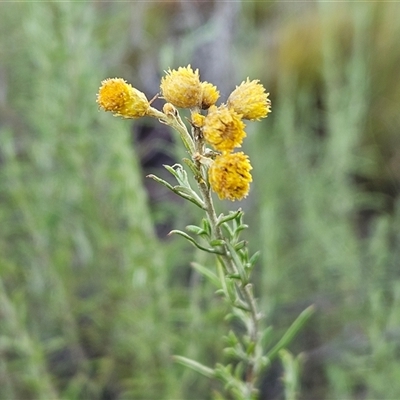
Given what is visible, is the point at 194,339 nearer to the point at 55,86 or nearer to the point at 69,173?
the point at 69,173

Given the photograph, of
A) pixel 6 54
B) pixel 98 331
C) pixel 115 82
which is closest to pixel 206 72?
pixel 6 54

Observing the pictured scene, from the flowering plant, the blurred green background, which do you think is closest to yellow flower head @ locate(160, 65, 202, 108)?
the flowering plant

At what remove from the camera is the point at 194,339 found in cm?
141

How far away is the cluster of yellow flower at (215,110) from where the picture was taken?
0.56m

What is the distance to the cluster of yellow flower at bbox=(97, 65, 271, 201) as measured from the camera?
1.82 ft

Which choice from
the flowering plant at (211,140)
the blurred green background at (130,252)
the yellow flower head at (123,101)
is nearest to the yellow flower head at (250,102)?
the flowering plant at (211,140)

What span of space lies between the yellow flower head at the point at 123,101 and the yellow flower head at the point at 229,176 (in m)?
0.12

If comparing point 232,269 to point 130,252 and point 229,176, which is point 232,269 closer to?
point 229,176

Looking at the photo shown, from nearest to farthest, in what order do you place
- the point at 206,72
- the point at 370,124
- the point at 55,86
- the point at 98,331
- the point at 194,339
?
the point at 194,339, the point at 55,86, the point at 98,331, the point at 206,72, the point at 370,124

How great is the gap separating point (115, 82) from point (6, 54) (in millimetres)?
1882

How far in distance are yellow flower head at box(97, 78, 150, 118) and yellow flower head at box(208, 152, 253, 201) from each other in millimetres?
123

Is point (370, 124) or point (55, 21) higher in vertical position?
point (55, 21)

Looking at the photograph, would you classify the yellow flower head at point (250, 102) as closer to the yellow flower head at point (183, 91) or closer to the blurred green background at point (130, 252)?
the yellow flower head at point (183, 91)

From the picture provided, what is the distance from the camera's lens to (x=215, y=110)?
58 cm
